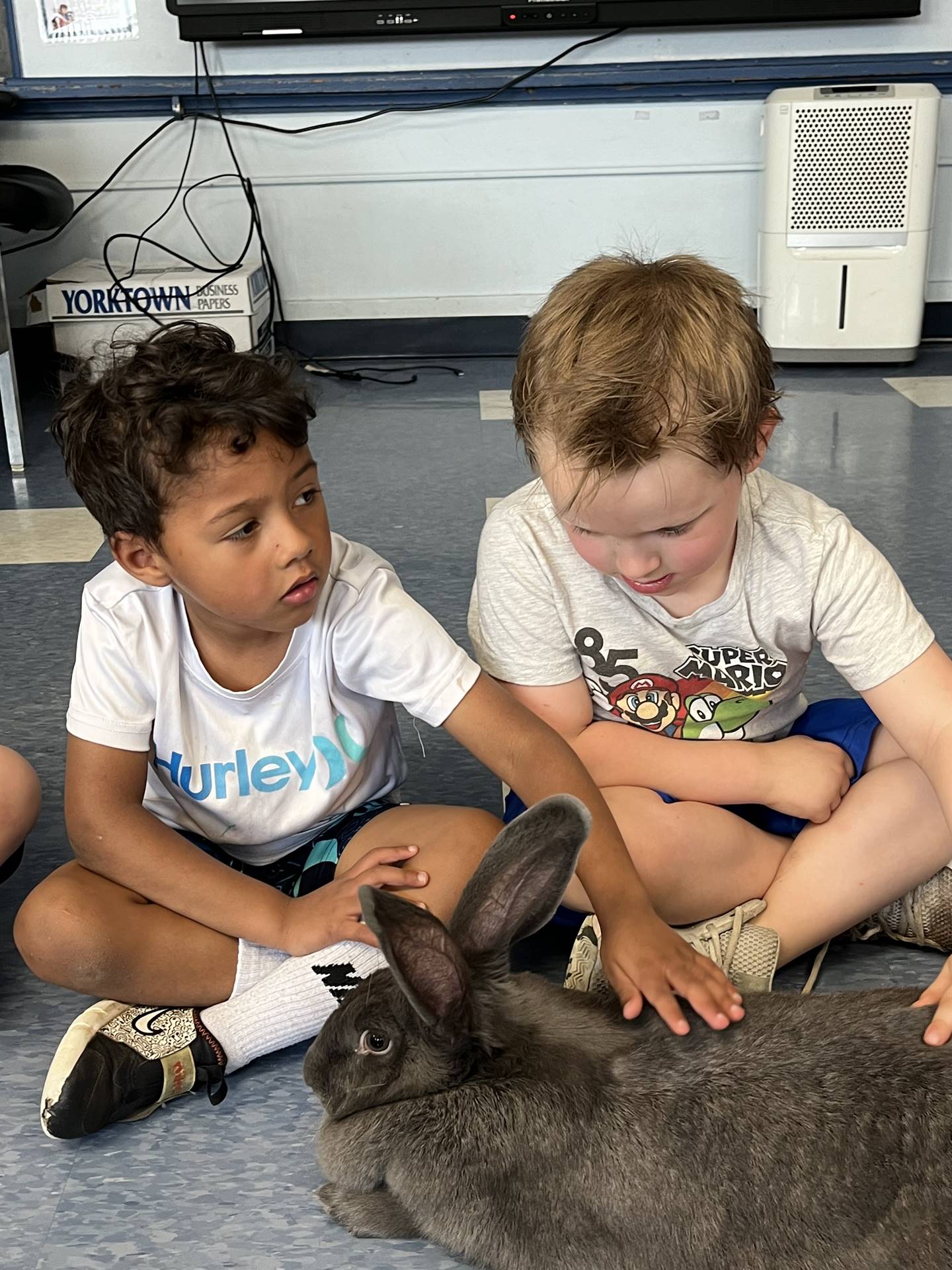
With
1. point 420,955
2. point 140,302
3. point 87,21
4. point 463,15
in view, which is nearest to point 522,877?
point 420,955

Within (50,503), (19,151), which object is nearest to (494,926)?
(50,503)

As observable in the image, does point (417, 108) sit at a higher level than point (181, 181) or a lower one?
higher

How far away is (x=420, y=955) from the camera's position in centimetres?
62

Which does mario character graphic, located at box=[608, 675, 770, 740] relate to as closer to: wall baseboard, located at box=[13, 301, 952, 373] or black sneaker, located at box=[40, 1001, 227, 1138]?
black sneaker, located at box=[40, 1001, 227, 1138]

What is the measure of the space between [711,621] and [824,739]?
5.7 inches

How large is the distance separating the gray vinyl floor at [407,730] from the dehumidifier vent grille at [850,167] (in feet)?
Result: 1.02

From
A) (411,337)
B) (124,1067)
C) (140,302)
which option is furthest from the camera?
(411,337)

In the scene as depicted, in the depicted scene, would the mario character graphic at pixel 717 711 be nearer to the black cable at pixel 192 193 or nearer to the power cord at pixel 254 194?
the power cord at pixel 254 194

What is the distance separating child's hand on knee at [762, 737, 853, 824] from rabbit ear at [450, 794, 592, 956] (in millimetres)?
303

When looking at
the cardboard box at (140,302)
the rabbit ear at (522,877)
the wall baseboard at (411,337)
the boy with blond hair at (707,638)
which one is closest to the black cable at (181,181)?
the cardboard box at (140,302)

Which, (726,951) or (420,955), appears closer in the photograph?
(420,955)

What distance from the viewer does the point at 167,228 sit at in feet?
9.73

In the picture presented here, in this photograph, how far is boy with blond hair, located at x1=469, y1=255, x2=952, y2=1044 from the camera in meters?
0.81

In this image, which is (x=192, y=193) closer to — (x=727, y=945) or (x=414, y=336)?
(x=414, y=336)
